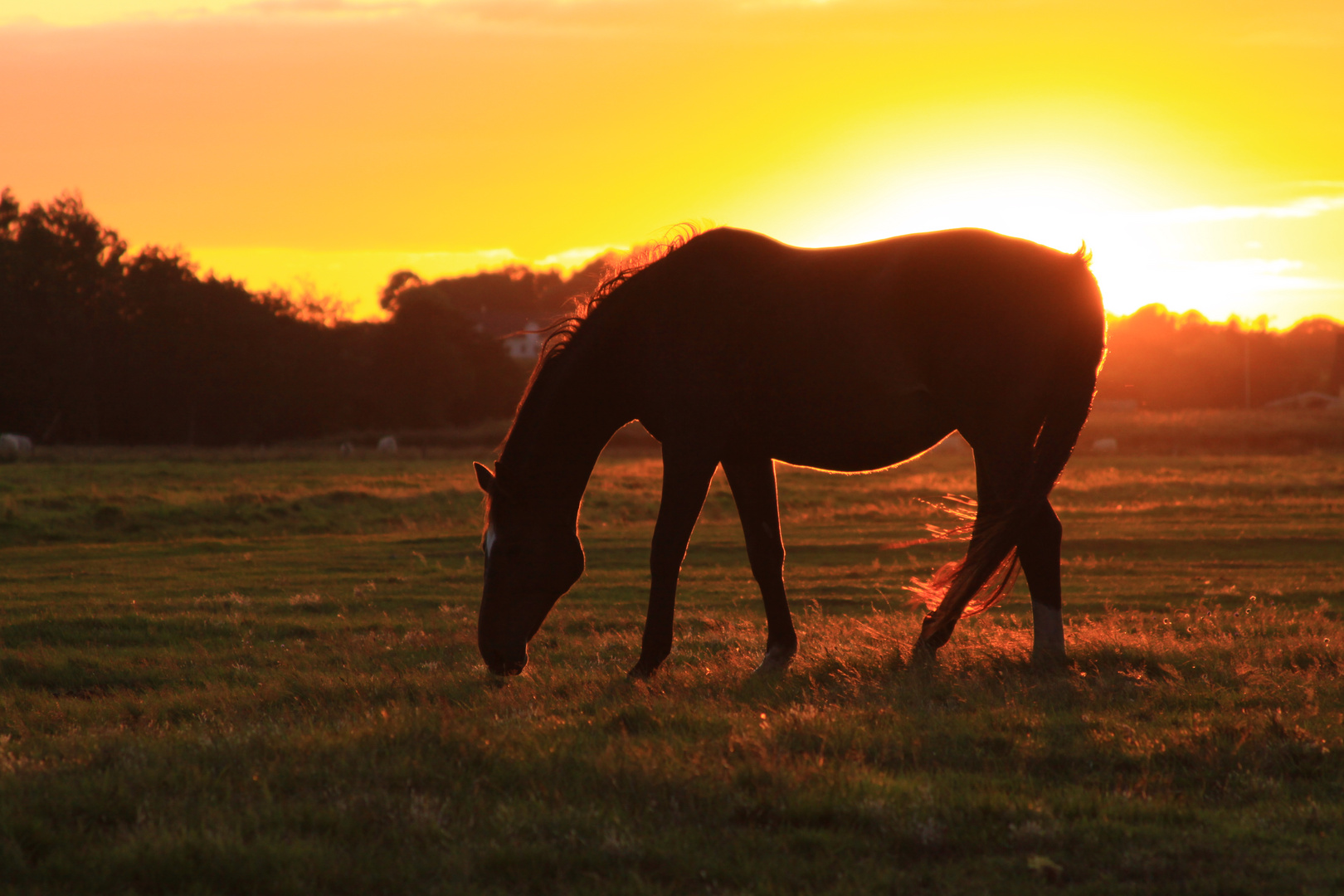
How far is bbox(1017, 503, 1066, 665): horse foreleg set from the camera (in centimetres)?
713

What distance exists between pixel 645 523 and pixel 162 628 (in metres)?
15.8

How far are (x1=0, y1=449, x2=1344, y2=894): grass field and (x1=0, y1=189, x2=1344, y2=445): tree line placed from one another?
48867mm

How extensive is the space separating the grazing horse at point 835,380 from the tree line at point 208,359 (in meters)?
51.1

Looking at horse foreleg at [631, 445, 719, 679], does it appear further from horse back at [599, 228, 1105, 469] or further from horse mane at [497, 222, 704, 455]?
horse mane at [497, 222, 704, 455]

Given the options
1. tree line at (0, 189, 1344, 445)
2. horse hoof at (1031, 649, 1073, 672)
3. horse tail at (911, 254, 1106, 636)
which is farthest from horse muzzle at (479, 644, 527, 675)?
tree line at (0, 189, 1344, 445)

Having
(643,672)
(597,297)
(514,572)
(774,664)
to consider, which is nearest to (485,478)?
(514,572)

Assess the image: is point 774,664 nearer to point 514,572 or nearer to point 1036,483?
point 514,572

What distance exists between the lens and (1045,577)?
7152 mm

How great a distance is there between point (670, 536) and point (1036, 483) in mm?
2319

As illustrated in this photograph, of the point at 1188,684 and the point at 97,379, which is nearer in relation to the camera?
the point at 1188,684

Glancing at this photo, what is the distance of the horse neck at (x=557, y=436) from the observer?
741 centimetres

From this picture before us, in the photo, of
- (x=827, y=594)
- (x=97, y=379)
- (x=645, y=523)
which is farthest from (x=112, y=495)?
(x=97, y=379)

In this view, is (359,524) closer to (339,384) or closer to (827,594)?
(827,594)

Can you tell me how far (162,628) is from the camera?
11.1 m
